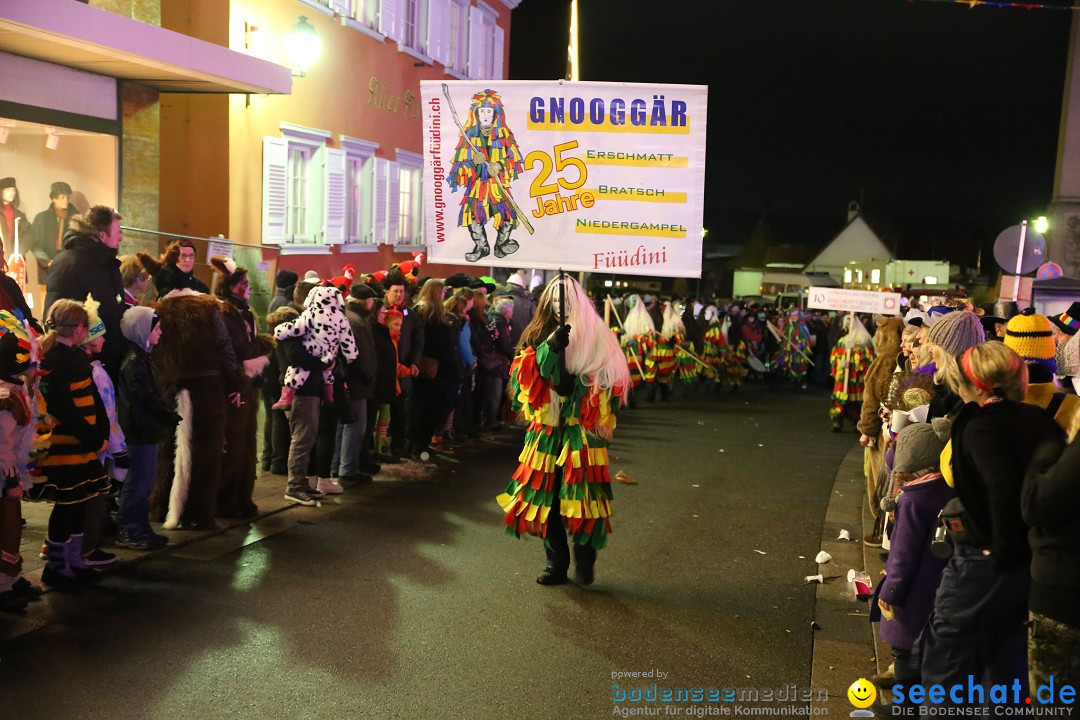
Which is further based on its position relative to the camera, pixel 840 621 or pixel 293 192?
pixel 293 192

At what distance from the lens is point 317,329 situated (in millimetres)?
8820

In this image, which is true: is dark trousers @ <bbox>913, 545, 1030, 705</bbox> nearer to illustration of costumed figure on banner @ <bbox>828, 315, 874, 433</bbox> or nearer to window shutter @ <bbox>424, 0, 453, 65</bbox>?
illustration of costumed figure on banner @ <bbox>828, 315, 874, 433</bbox>

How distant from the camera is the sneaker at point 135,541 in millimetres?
7160

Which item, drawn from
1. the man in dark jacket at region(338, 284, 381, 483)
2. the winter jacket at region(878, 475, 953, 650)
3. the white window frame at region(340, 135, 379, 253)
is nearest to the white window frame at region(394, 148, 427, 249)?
the white window frame at region(340, 135, 379, 253)

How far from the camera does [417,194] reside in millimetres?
19500

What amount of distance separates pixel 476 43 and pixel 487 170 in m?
15.5

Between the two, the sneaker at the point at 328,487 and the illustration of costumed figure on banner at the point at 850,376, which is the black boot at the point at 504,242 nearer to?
the sneaker at the point at 328,487

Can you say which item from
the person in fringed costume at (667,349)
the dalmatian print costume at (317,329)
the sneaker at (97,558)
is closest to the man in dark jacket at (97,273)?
the sneaker at (97,558)

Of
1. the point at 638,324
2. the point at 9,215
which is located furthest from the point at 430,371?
the point at 638,324

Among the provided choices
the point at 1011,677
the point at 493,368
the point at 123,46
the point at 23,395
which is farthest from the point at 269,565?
the point at 493,368

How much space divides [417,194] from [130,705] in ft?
51.0

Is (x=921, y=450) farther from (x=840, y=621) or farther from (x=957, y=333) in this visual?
(x=840, y=621)

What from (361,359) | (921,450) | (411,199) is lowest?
(361,359)

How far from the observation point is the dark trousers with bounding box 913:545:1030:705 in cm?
391
